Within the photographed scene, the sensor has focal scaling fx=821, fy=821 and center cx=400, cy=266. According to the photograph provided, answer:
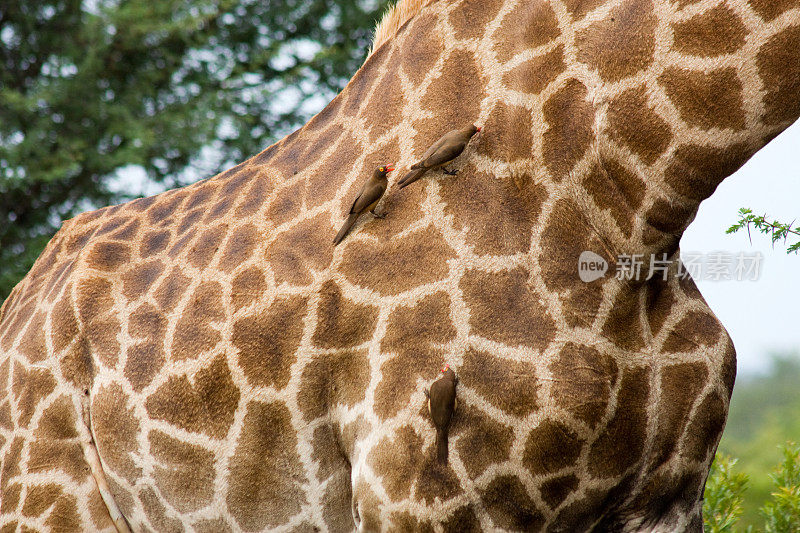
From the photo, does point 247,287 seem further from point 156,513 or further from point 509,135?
point 509,135

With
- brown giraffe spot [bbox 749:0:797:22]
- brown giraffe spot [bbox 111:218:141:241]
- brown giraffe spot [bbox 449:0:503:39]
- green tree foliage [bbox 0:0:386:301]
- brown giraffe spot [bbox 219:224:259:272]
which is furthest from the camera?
green tree foliage [bbox 0:0:386:301]

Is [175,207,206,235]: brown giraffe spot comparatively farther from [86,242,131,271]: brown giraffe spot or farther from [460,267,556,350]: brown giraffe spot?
[460,267,556,350]: brown giraffe spot

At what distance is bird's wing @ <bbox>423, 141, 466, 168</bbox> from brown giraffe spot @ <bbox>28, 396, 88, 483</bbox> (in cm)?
156

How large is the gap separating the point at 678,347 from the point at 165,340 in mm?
1586

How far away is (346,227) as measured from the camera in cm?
241

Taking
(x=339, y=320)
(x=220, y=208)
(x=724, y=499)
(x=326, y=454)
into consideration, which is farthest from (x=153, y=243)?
(x=724, y=499)

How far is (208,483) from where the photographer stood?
256cm

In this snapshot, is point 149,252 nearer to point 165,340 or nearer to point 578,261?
point 165,340

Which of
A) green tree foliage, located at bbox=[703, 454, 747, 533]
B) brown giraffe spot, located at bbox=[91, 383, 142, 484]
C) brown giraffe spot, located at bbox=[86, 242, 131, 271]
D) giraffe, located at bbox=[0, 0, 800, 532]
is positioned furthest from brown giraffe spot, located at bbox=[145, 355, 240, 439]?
green tree foliage, located at bbox=[703, 454, 747, 533]

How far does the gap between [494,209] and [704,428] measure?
32.3 inches

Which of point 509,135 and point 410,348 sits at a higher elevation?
point 509,135

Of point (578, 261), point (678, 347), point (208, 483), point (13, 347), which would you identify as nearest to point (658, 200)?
point (578, 261)

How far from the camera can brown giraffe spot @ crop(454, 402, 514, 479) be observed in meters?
2.13

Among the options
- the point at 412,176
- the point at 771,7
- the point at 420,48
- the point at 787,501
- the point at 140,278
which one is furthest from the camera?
the point at 787,501
